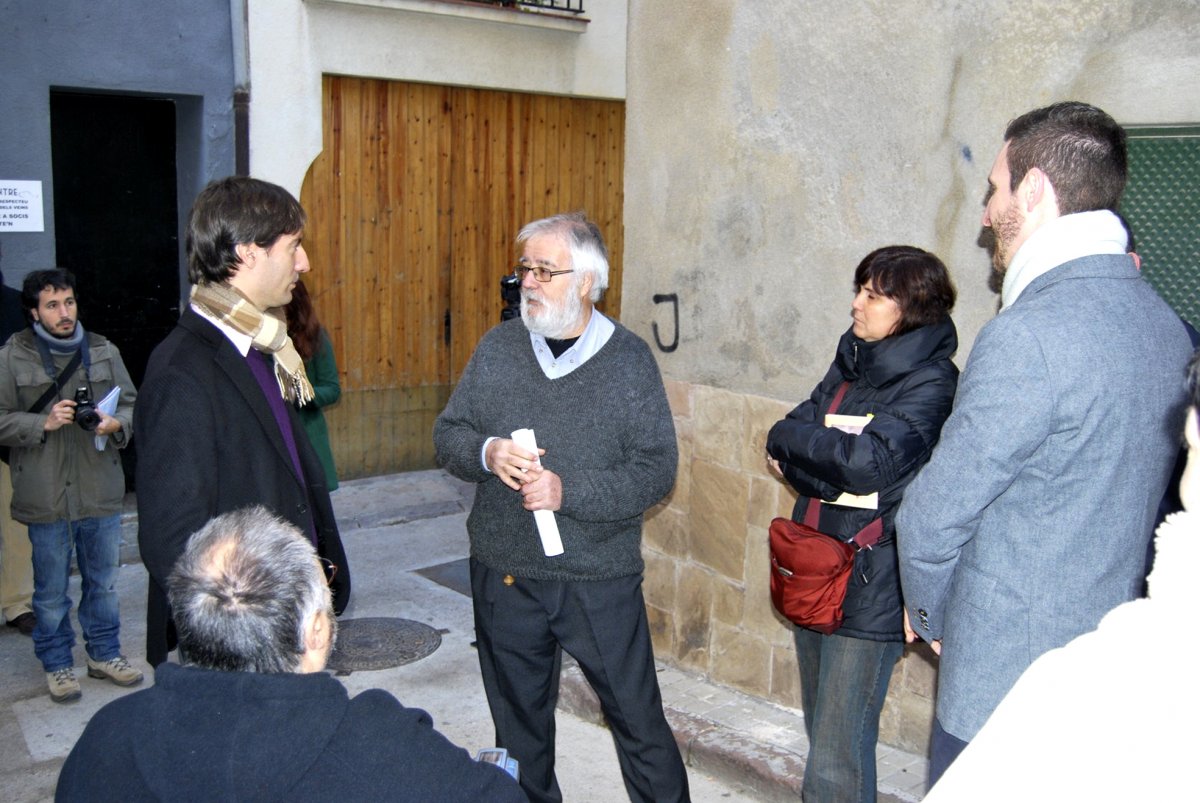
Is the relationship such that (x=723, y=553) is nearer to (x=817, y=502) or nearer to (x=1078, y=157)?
(x=817, y=502)

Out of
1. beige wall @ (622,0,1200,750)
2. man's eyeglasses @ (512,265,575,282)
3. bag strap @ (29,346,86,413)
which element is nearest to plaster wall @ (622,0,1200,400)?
beige wall @ (622,0,1200,750)

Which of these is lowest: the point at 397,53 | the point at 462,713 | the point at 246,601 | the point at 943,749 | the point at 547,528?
the point at 462,713

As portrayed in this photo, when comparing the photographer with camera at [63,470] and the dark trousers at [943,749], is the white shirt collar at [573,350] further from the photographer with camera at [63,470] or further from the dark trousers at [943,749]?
the photographer with camera at [63,470]

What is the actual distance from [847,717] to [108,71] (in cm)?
631

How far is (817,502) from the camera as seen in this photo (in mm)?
3383

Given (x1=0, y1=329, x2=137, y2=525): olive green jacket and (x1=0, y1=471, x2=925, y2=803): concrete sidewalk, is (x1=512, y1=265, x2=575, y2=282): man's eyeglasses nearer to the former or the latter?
(x1=0, y1=471, x2=925, y2=803): concrete sidewalk

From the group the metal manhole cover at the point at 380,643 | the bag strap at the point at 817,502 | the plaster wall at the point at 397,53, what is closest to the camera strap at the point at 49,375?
the metal manhole cover at the point at 380,643

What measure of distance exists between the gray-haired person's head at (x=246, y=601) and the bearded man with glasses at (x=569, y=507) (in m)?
1.46

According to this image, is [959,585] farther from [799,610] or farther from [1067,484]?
[799,610]

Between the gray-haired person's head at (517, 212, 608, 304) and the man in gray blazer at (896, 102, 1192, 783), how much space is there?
144cm

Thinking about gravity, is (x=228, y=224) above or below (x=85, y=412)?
above

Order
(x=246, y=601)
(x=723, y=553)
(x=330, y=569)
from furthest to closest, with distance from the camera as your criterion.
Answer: (x=723, y=553) < (x=330, y=569) < (x=246, y=601)

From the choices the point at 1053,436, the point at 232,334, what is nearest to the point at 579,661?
the point at 232,334

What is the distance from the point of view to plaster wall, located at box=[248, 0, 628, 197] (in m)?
8.16
